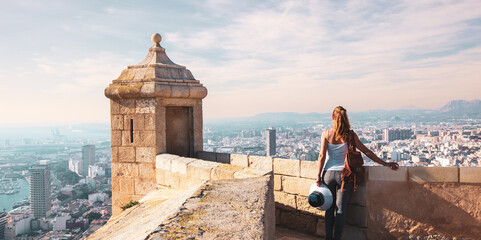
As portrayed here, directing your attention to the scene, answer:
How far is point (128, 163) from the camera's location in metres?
6.82

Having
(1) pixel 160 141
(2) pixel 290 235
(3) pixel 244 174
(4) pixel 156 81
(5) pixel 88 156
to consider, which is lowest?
(5) pixel 88 156

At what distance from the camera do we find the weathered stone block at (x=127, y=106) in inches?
265

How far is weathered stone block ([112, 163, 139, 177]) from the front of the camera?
6746mm

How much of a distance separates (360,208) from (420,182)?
2.25 ft

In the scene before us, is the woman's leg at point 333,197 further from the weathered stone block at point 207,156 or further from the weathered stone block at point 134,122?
the weathered stone block at point 134,122

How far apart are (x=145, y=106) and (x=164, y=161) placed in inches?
45.0

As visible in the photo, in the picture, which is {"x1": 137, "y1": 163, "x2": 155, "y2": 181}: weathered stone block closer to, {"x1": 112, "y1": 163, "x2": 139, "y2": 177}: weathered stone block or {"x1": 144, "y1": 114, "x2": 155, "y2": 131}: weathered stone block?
{"x1": 112, "y1": 163, "x2": 139, "y2": 177}: weathered stone block

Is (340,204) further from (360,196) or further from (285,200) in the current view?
→ (285,200)

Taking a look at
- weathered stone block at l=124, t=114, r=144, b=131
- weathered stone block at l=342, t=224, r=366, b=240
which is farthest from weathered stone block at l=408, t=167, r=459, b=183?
weathered stone block at l=124, t=114, r=144, b=131

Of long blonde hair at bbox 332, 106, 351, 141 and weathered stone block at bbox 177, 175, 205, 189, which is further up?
long blonde hair at bbox 332, 106, 351, 141

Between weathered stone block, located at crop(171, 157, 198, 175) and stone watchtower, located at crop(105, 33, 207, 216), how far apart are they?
0.88 meters

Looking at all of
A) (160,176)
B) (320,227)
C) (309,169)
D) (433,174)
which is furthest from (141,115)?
(433,174)

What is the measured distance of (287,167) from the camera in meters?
4.69

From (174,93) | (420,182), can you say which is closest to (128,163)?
(174,93)
